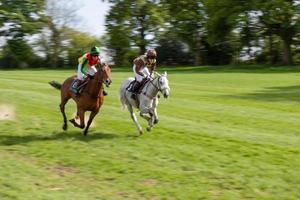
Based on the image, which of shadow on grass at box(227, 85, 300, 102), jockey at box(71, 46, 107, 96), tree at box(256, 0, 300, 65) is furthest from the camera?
tree at box(256, 0, 300, 65)

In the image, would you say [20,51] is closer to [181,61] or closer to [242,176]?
[242,176]

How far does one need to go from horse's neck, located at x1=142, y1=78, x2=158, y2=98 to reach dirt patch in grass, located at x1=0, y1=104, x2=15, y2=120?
16.8 ft

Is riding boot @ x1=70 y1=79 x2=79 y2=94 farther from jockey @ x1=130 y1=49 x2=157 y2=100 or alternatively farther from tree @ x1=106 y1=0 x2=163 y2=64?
tree @ x1=106 y1=0 x2=163 y2=64

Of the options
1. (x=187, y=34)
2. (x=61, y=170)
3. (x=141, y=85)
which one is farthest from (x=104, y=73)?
(x=187, y=34)

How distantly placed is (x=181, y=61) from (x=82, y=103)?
6357 cm

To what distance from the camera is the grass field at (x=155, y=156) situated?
10.0 metres

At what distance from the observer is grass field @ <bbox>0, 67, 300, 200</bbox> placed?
396 inches

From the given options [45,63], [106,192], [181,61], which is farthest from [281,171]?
[45,63]

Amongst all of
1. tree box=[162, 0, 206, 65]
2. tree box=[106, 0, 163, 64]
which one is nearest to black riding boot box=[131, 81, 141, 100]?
tree box=[162, 0, 206, 65]

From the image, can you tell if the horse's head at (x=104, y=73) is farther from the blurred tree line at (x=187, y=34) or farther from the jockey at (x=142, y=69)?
the blurred tree line at (x=187, y=34)

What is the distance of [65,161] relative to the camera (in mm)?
12203

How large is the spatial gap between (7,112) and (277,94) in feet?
48.4

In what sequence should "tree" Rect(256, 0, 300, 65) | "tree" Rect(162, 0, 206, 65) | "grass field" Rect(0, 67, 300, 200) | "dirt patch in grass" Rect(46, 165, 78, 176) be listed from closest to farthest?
"grass field" Rect(0, 67, 300, 200), "dirt patch in grass" Rect(46, 165, 78, 176), "tree" Rect(256, 0, 300, 65), "tree" Rect(162, 0, 206, 65)

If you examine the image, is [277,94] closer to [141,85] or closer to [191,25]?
[141,85]
